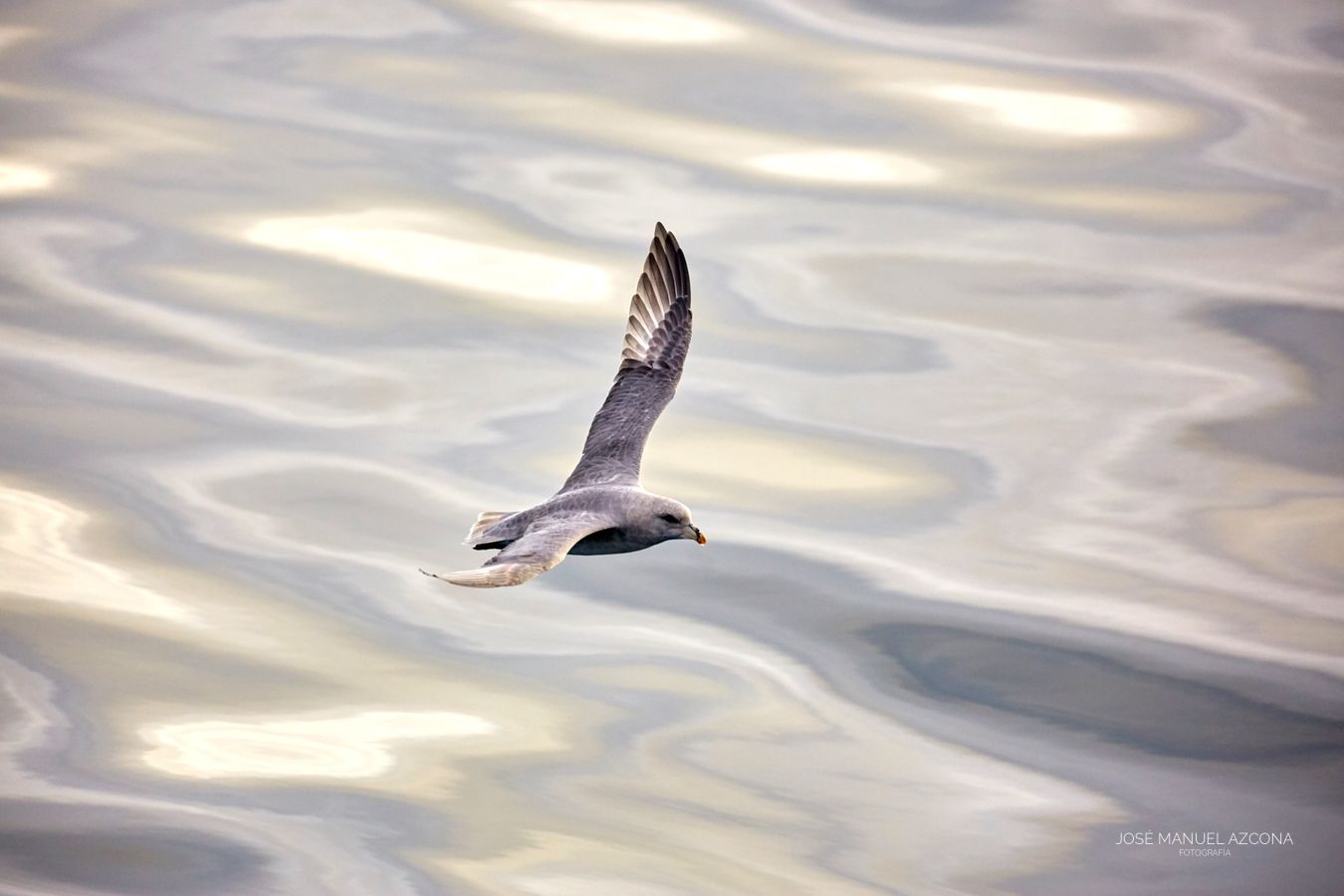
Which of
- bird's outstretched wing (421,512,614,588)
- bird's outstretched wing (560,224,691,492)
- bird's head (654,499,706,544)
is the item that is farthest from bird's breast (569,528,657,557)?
bird's outstretched wing (560,224,691,492)

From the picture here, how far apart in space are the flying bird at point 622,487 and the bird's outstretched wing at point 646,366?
0.01 meters

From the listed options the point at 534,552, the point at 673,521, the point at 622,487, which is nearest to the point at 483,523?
the point at 622,487

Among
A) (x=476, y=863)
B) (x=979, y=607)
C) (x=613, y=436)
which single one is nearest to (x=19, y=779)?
(x=476, y=863)

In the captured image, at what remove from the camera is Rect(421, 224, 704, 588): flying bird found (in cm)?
1672

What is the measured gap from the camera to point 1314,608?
25.0 meters

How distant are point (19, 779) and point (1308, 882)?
1401cm

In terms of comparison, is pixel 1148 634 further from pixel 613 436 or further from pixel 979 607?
pixel 613 436

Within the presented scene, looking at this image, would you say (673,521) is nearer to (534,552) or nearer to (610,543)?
(610,543)

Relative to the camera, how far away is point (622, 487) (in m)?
18.8

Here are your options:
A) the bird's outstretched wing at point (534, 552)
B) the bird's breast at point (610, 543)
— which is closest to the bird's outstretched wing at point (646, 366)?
the bird's breast at point (610, 543)

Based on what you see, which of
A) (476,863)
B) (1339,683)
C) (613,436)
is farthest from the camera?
(1339,683)

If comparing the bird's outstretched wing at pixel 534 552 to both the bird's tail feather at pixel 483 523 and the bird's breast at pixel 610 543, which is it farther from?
the bird's tail feather at pixel 483 523

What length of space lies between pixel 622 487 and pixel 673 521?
75 centimetres

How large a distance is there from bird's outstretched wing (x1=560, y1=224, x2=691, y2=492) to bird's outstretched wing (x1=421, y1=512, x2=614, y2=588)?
1827 mm
